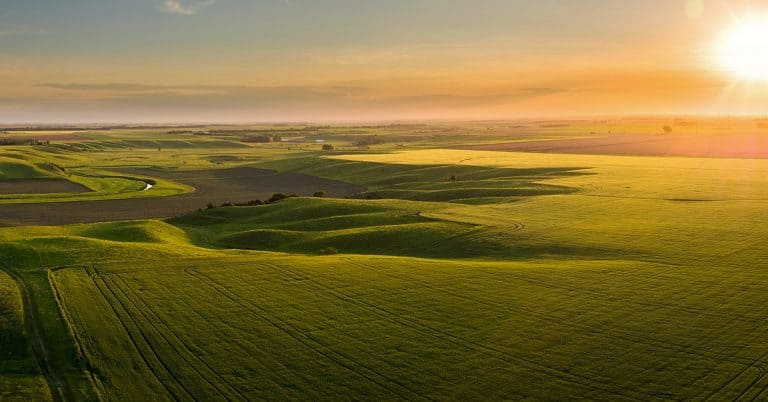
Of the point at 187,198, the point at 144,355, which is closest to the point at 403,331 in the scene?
the point at 144,355

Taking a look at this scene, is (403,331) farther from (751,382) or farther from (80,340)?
(80,340)

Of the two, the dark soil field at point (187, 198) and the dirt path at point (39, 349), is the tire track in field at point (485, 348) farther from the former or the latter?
the dark soil field at point (187, 198)

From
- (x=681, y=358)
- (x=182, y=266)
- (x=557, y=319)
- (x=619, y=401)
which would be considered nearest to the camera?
(x=619, y=401)

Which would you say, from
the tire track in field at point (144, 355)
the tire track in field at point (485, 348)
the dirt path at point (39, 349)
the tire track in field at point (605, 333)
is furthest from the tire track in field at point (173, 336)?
the tire track in field at point (605, 333)

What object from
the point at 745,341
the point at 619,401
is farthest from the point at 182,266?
the point at 745,341

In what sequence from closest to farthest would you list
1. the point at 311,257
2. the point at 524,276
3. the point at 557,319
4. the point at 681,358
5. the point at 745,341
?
the point at 681,358, the point at 745,341, the point at 557,319, the point at 524,276, the point at 311,257

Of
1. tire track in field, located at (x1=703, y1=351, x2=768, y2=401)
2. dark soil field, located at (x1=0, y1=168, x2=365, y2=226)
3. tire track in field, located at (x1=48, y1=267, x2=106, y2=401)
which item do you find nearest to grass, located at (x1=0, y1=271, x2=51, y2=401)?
tire track in field, located at (x1=48, y1=267, x2=106, y2=401)

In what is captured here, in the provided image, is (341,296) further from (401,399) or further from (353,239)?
(353,239)
